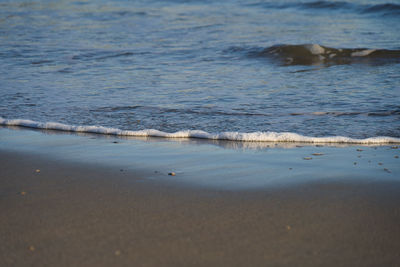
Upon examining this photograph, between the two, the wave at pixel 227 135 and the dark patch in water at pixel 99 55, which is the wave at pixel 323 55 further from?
the wave at pixel 227 135

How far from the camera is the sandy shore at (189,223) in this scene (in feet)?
7.43

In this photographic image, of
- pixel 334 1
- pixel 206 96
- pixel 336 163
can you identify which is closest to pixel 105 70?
pixel 206 96

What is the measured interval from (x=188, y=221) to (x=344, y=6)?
1750 centimetres

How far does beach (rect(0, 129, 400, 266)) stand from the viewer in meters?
2.27

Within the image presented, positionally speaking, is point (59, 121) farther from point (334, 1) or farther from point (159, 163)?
Result: point (334, 1)

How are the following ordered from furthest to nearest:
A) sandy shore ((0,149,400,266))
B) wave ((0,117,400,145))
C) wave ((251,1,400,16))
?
wave ((251,1,400,16))
wave ((0,117,400,145))
sandy shore ((0,149,400,266))

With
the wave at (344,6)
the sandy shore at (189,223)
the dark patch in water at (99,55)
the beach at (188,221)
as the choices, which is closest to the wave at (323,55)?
the dark patch in water at (99,55)

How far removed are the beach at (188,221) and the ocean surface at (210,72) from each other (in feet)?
5.33

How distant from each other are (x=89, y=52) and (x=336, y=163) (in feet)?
27.3

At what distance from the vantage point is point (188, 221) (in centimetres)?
265

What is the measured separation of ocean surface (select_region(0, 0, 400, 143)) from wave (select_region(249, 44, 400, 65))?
3cm

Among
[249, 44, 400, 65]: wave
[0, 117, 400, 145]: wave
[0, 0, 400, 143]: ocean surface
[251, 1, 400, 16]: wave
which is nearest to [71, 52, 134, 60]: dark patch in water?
[0, 0, 400, 143]: ocean surface

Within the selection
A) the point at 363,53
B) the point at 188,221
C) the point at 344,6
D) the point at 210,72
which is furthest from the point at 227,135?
the point at 344,6

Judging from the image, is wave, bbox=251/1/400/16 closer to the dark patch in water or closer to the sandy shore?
the dark patch in water
